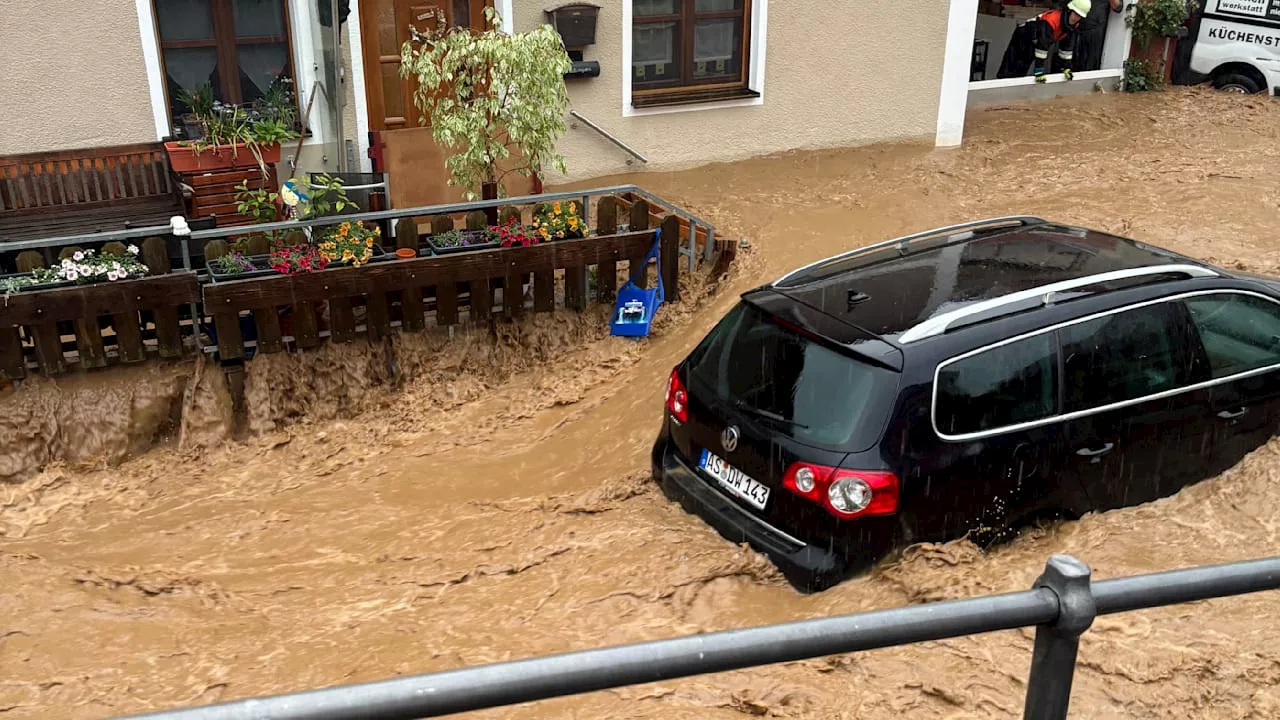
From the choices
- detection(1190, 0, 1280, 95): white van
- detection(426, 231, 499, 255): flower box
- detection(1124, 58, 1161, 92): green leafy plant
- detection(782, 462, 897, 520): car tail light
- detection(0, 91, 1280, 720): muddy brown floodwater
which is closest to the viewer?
detection(0, 91, 1280, 720): muddy brown floodwater

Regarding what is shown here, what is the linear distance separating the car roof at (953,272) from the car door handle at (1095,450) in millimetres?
825

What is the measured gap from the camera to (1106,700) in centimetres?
436

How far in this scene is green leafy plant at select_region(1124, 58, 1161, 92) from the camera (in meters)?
16.4

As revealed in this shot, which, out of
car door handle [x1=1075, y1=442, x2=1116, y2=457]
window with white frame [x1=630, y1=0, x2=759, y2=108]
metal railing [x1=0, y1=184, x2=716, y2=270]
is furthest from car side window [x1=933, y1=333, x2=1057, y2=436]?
window with white frame [x1=630, y1=0, x2=759, y2=108]

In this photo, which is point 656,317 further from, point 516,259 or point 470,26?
point 470,26

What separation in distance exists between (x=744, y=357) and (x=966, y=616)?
13.5 ft

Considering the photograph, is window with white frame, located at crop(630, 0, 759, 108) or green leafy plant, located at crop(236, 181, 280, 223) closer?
green leafy plant, located at crop(236, 181, 280, 223)

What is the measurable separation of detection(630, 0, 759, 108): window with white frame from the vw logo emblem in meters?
6.78

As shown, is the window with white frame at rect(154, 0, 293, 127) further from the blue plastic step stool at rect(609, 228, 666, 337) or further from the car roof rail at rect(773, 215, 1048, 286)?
the car roof rail at rect(773, 215, 1048, 286)

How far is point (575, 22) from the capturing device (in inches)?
438

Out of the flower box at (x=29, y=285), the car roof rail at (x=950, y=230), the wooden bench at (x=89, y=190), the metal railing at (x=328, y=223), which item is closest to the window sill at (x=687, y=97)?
the metal railing at (x=328, y=223)

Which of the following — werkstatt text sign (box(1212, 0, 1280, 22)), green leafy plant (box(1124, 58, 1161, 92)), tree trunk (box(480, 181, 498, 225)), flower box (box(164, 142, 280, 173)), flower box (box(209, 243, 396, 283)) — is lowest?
flower box (box(209, 243, 396, 283))

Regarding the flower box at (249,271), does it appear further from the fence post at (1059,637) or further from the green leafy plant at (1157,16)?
the green leafy plant at (1157,16)

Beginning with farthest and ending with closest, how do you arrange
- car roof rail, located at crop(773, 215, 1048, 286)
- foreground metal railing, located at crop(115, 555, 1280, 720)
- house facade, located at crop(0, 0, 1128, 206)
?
1. house facade, located at crop(0, 0, 1128, 206)
2. car roof rail, located at crop(773, 215, 1048, 286)
3. foreground metal railing, located at crop(115, 555, 1280, 720)
